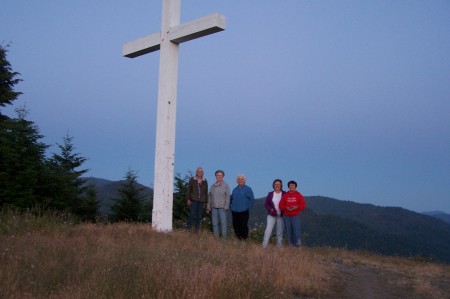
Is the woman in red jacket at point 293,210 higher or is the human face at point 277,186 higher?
the human face at point 277,186

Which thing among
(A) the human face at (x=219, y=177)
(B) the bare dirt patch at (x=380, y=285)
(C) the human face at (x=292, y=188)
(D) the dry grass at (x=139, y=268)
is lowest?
(B) the bare dirt patch at (x=380, y=285)

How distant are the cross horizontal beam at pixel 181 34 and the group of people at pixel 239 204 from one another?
9.22ft

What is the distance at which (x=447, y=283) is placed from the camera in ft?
24.6

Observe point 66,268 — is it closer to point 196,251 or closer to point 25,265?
point 25,265

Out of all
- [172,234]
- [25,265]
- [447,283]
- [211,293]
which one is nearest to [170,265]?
[211,293]

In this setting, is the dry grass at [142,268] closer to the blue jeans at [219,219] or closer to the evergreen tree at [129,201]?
the blue jeans at [219,219]

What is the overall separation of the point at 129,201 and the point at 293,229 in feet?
45.5

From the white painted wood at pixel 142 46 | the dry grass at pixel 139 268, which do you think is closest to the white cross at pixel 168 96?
the white painted wood at pixel 142 46

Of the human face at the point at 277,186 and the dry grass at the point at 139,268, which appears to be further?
the human face at the point at 277,186

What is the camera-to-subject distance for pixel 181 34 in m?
8.98

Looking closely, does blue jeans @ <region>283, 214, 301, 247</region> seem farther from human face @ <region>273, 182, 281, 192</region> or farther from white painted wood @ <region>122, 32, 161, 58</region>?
white painted wood @ <region>122, 32, 161, 58</region>

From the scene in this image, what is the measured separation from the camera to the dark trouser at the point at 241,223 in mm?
10273

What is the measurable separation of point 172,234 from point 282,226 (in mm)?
2899

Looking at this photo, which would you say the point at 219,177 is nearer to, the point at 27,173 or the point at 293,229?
the point at 293,229
